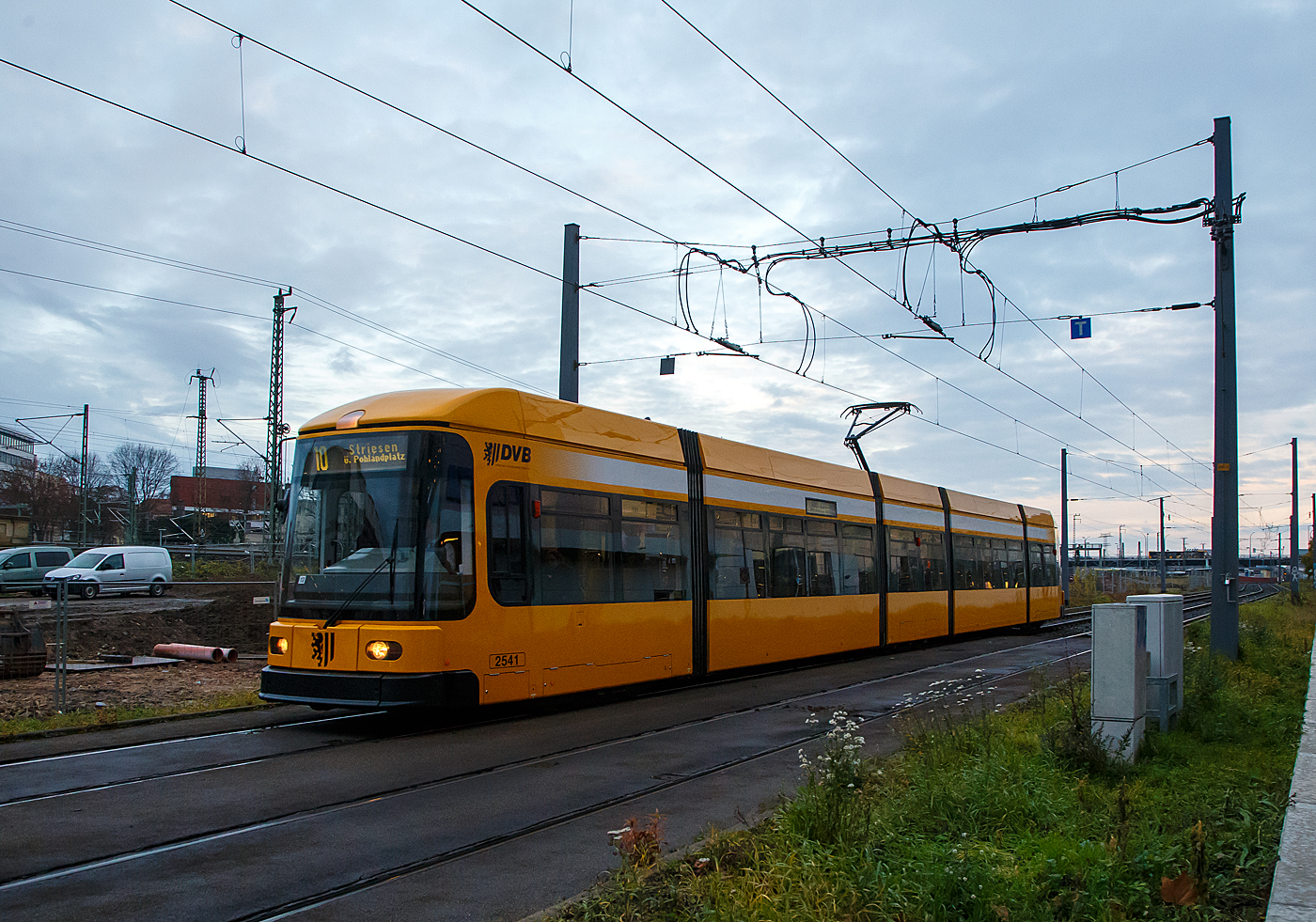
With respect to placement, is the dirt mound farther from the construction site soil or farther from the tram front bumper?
the tram front bumper

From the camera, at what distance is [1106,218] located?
14.8 metres

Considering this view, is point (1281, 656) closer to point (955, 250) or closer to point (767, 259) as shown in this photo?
point (955, 250)

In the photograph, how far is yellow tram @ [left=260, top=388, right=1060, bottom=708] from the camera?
9.68 meters

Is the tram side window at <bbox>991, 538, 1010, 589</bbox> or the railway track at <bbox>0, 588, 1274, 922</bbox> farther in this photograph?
the tram side window at <bbox>991, 538, 1010, 589</bbox>

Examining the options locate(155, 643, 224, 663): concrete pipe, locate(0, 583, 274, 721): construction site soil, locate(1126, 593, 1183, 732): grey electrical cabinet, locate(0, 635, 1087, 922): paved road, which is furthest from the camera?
locate(155, 643, 224, 663): concrete pipe

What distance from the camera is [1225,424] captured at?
1513 centimetres

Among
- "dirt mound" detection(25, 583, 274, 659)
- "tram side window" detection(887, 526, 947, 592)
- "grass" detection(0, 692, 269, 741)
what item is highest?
"tram side window" detection(887, 526, 947, 592)

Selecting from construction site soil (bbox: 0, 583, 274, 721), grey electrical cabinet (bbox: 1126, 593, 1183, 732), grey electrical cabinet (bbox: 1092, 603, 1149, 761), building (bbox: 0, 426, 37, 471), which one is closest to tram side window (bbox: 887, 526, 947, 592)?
grey electrical cabinet (bbox: 1126, 593, 1183, 732)

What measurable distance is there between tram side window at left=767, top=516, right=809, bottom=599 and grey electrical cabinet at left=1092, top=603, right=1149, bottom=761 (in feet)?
27.0

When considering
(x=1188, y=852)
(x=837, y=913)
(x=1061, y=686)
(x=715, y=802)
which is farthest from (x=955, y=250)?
(x=837, y=913)

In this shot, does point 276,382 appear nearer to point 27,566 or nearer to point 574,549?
point 27,566

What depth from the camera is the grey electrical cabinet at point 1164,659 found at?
8.34m

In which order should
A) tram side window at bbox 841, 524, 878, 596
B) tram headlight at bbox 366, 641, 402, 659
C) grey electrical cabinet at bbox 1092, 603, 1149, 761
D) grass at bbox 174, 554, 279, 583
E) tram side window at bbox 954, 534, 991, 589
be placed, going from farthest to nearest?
grass at bbox 174, 554, 279, 583 → tram side window at bbox 954, 534, 991, 589 → tram side window at bbox 841, 524, 878, 596 → tram headlight at bbox 366, 641, 402, 659 → grey electrical cabinet at bbox 1092, 603, 1149, 761

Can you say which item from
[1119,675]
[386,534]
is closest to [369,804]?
[386,534]
